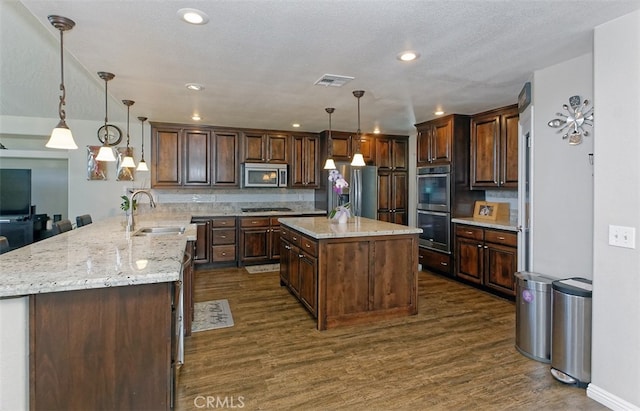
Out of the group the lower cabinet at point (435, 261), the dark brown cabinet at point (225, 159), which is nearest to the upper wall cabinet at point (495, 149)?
the lower cabinet at point (435, 261)

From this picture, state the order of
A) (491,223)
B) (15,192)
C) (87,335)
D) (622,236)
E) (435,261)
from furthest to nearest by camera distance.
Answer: (15,192) → (435,261) → (491,223) → (622,236) → (87,335)

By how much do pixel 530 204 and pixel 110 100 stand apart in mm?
4738

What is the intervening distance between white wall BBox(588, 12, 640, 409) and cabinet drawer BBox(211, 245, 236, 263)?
466 cm

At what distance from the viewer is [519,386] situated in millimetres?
2305

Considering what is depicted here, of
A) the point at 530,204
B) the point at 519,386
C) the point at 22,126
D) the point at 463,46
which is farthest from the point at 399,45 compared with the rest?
the point at 22,126

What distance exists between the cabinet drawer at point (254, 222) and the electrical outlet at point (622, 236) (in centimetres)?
454

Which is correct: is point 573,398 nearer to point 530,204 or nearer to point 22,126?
point 530,204

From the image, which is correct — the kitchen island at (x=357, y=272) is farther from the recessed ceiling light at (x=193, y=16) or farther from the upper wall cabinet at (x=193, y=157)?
the upper wall cabinet at (x=193, y=157)

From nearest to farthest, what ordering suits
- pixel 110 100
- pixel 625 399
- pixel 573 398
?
pixel 625 399, pixel 573 398, pixel 110 100

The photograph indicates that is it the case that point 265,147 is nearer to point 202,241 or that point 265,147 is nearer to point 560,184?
point 202,241

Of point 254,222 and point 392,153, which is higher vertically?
point 392,153

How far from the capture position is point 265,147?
6.05 meters

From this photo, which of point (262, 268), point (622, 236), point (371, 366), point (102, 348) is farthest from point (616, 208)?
point (262, 268)

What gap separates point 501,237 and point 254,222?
3.58 metres
